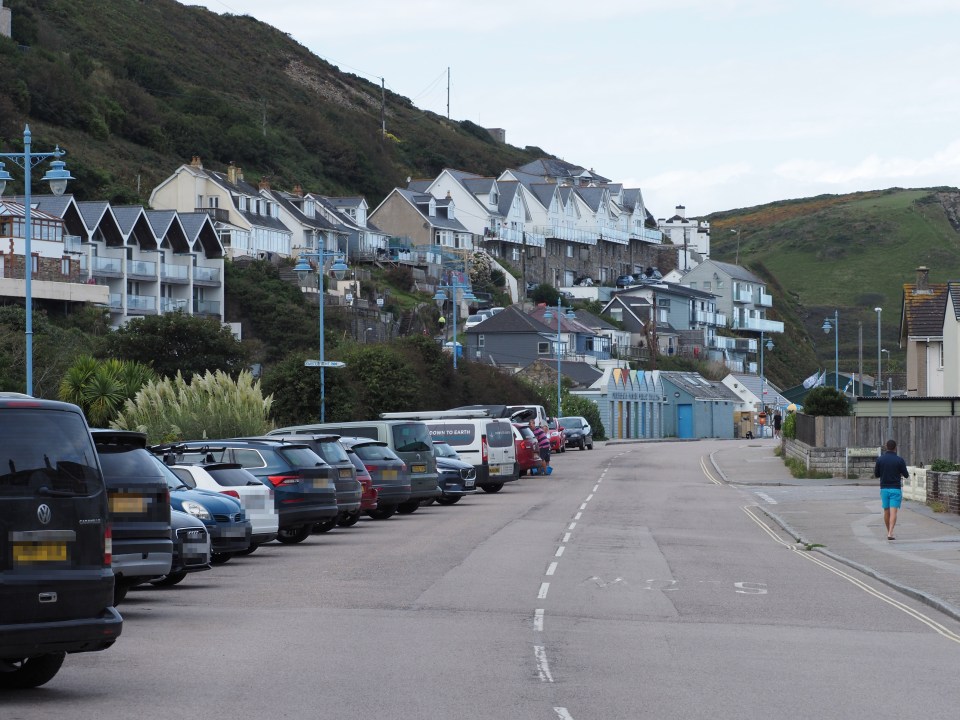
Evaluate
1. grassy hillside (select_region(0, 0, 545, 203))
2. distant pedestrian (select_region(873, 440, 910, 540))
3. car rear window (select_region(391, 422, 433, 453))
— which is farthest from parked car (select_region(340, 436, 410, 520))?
grassy hillside (select_region(0, 0, 545, 203))

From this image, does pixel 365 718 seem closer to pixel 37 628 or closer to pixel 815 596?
pixel 37 628

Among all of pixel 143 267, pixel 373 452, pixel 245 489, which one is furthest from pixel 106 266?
pixel 245 489

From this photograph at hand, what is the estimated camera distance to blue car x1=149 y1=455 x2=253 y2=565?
752 inches

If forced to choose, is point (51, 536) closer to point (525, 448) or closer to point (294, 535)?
point (294, 535)

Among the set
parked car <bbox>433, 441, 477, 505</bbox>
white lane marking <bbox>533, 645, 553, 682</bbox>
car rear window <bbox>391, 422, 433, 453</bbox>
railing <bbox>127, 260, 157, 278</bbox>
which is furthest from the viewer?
railing <bbox>127, 260, 157, 278</bbox>

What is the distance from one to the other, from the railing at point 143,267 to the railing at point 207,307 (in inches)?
182

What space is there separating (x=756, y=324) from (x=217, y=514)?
458 feet

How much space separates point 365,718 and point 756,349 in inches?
5734

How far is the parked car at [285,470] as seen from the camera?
2278cm

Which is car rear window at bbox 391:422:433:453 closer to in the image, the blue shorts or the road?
the road

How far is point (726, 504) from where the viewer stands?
3656 centimetres

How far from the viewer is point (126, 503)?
1502 centimetres

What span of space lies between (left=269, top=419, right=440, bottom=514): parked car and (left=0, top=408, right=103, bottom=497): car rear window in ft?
67.9

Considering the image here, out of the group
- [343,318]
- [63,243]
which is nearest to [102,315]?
[63,243]
